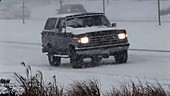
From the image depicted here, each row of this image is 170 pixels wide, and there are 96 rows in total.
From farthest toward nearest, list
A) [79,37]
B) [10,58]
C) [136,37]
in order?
[136,37] → [10,58] → [79,37]

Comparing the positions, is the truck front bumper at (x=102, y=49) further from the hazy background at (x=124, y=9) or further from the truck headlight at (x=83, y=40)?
the hazy background at (x=124, y=9)

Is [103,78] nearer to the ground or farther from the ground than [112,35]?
nearer to the ground

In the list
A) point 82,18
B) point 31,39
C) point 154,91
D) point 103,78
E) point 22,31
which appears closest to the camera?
point 154,91

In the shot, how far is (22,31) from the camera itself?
41406mm

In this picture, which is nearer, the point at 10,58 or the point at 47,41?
the point at 47,41

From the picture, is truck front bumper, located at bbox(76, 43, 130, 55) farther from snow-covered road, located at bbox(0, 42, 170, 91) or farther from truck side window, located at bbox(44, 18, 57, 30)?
truck side window, located at bbox(44, 18, 57, 30)

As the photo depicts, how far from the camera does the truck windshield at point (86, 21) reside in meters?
17.8

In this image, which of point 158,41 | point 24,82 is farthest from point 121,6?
point 24,82

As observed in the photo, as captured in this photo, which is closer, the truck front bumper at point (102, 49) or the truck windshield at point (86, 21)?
the truck front bumper at point (102, 49)

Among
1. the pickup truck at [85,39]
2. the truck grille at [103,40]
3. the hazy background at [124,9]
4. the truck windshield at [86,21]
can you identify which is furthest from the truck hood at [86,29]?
the hazy background at [124,9]

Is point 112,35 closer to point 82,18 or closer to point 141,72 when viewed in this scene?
point 82,18

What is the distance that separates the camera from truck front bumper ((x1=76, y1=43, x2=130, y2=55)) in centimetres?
1675

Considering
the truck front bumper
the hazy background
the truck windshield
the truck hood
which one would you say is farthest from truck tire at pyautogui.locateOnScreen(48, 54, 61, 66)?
the hazy background

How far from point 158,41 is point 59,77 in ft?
43.1
